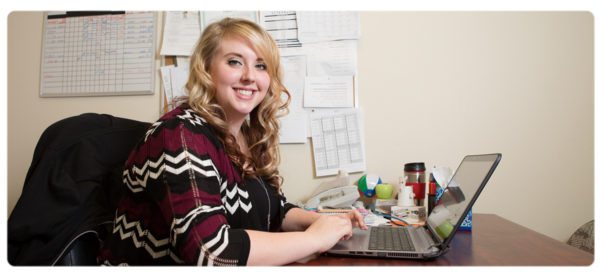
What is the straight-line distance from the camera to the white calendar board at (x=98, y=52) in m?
1.55

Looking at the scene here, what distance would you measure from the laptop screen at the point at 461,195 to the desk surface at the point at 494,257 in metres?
0.06

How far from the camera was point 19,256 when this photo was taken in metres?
0.71

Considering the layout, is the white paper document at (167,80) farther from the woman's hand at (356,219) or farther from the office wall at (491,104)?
the woman's hand at (356,219)

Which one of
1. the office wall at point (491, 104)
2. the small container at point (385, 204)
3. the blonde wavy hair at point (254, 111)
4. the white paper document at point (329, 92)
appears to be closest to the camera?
the blonde wavy hair at point (254, 111)

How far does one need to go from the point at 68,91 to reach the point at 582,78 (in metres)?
2.44

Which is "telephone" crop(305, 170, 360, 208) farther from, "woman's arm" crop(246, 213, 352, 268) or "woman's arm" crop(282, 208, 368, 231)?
"woman's arm" crop(246, 213, 352, 268)

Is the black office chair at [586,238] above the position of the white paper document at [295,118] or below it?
below

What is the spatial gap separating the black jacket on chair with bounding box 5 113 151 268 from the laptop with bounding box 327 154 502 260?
61cm

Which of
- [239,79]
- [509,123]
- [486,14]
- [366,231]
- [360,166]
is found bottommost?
[366,231]

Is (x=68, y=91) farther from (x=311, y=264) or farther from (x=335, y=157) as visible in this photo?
(x=311, y=264)

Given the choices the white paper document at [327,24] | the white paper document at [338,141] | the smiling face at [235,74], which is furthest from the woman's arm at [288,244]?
the white paper document at [327,24]

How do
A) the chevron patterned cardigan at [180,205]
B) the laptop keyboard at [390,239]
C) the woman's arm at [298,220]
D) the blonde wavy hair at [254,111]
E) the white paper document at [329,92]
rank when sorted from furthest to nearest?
the white paper document at [329,92] → the woman's arm at [298,220] → the blonde wavy hair at [254,111] → the laptop keyboard at [390,239] → the chevron patterned cardigan at [180,205]

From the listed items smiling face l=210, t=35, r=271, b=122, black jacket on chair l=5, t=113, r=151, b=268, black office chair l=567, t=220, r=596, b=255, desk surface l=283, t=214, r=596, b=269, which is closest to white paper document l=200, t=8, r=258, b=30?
smiling face l=210, t=35, r=271, b=122
